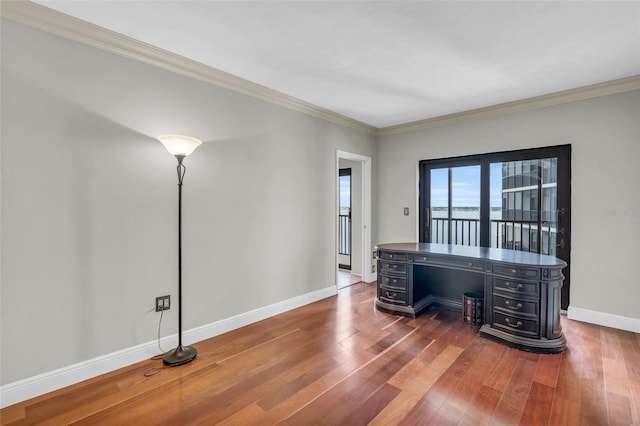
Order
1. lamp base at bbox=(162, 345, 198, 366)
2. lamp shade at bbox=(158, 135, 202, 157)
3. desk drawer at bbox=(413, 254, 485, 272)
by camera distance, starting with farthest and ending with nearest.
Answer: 1. desk drawer at bbox=(413, 254, 485, 272)
2. lamp base at bbox=(162, 345, 198, 366)
3. lamp shade at bbox=(158, 135, 202, 157)

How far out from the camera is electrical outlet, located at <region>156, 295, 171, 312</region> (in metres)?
2.56

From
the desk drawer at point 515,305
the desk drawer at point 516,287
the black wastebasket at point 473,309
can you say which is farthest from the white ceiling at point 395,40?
the black wastebasket at point 473,309

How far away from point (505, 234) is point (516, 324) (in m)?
1.61

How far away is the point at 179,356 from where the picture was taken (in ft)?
8.09

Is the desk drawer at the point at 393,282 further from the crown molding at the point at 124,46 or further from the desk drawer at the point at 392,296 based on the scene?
the crown molding at the point at 124,46

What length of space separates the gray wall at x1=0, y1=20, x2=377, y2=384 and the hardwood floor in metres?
0.38

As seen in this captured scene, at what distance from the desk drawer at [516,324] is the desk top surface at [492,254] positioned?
522 millimetres

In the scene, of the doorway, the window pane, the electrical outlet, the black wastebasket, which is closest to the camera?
the electrical outlet

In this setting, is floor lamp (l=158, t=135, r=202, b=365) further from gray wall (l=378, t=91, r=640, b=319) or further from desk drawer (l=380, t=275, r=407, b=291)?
gray wall (l=378, t=91, r=640, b=319)

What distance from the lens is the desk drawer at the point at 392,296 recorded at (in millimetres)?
3504

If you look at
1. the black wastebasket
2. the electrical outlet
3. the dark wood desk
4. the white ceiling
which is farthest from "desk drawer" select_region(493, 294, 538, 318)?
the electrical outlet

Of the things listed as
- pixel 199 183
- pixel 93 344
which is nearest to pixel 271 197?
pixel 199 183

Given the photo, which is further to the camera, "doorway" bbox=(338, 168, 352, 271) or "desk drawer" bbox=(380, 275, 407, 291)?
"doorway" bbox=(338, 168, 352, 271)

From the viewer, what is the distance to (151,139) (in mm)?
2521
